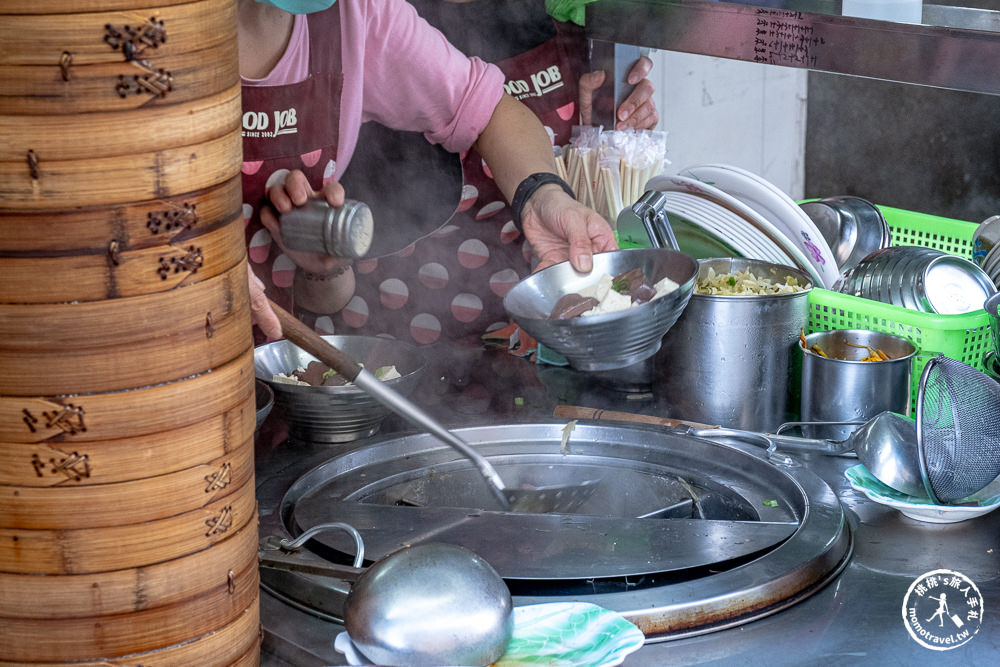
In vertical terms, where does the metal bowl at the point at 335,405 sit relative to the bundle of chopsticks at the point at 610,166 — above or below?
below

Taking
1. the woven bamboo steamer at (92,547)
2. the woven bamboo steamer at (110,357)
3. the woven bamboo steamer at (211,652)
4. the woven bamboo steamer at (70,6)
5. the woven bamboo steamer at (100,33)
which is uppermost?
the woven bamboo steamer at (70,6)

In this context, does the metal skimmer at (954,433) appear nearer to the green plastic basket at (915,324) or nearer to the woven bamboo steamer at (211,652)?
the green plastic basket at (915,324)

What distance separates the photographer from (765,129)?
16.8 ft

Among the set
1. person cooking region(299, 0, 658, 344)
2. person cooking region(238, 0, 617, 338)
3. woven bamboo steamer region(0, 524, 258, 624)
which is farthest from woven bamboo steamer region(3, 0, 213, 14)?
person cooking region(299, 0, 658, 344)

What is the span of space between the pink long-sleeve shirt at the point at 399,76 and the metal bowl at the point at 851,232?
74 centimetres

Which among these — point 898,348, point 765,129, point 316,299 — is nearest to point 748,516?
point 898,348

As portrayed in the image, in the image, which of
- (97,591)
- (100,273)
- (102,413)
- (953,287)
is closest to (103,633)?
(97,591)

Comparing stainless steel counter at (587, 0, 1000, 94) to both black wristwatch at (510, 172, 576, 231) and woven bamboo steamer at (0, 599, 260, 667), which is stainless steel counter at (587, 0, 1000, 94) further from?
woven bamboo steamer at (0, 599, 260, 667)

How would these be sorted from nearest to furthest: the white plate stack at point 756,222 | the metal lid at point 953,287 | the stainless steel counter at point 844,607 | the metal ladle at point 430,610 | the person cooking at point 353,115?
1. the metal ladle at point 430,610
2. the stainless steel counter at point 844,607
3. the metal lid at point 953,287
4. the white plate stack at point 756,222
5. the person cooking at point 353,115

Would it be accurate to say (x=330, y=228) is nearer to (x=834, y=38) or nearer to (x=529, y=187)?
(x=529, y=187)

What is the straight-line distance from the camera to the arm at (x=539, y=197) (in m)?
1.87

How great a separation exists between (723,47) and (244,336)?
1.28 metres

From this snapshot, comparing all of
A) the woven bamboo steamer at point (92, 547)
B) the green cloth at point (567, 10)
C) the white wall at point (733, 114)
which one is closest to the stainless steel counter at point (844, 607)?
the woven bamboo steamer at point (92, 547)

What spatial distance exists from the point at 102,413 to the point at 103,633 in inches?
6.7
